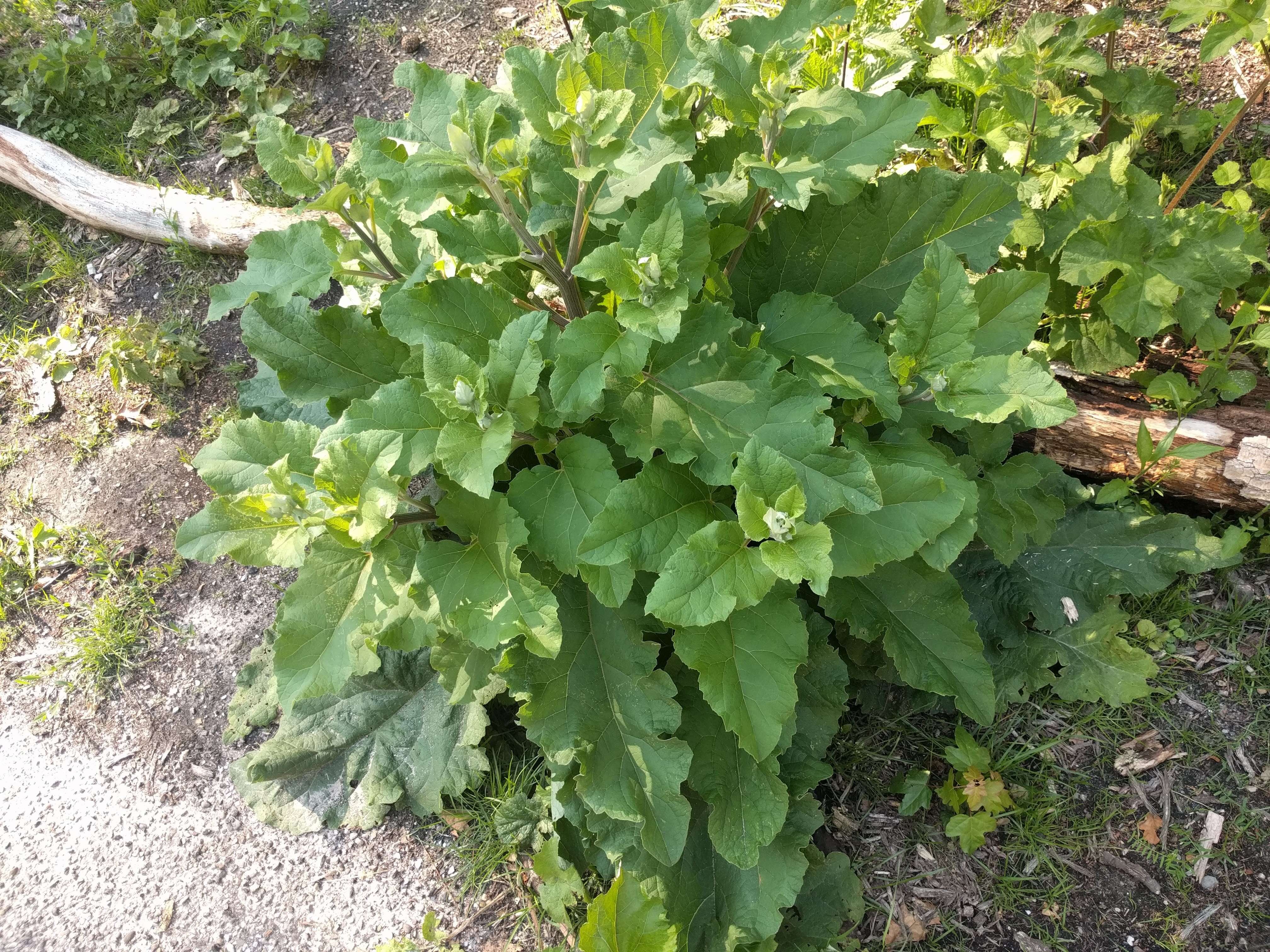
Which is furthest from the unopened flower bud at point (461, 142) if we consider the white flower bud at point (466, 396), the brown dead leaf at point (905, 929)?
the brown dead leaf at point (905, 929)

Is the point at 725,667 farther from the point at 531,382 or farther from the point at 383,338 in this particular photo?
the point at 383,338

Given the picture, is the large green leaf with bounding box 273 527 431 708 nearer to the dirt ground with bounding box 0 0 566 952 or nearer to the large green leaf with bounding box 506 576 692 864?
the large green leaf with bounding box 506 576 692 864

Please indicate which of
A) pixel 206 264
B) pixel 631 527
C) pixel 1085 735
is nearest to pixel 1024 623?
pixel 1085 735

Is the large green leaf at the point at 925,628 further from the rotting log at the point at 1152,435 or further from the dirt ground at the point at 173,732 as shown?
the dirt ground at the point at 173,732

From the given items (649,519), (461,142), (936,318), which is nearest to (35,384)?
(461,142)

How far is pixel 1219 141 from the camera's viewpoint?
3443 millimetres

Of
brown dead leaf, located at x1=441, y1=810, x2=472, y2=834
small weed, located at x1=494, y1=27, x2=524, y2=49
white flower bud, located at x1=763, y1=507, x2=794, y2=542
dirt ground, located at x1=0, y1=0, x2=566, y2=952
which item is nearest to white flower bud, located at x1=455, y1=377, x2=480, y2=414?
white flower bud, located at x1=763, y1=507, x2=794, y2=542

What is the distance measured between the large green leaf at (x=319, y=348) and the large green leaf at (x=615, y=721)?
1043 mm

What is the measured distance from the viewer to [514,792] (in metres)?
3.40

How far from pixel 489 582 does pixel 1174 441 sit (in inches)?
105

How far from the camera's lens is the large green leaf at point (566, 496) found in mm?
2477

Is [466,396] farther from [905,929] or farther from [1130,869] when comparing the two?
[1130,869]

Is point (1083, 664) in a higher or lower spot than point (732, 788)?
lower

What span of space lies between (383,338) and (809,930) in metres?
2.48
